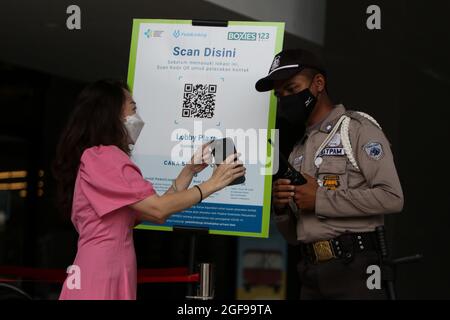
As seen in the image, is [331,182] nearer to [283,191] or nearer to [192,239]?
[283,191]

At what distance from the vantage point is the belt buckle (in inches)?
131

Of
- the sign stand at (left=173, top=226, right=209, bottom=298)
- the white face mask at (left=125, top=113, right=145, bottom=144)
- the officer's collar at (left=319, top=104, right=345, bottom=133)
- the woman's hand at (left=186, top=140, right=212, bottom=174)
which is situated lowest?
the sign stand at (left=173, top=226, right=209, bottom=298)

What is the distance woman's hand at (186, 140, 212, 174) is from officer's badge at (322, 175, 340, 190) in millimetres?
490

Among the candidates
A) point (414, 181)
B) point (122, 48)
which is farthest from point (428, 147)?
point (122, 48)

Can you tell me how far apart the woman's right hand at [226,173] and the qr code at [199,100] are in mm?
452

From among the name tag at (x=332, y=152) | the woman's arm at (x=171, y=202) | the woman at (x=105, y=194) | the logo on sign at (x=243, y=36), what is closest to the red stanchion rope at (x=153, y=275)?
the woman at (x=105, y=194)

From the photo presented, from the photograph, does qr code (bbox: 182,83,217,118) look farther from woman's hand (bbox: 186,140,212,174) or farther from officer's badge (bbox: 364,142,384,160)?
officer's badge (bbox: 364,142,384,160)

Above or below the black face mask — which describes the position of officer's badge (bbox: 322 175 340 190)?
below

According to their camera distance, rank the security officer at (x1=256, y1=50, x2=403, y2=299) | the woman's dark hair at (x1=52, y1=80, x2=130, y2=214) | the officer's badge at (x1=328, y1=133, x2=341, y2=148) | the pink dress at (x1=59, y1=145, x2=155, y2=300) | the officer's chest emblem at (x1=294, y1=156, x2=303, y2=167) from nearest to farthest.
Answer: the pink dress at (x1=59, y1=145, x2=155, y2=300) → the woman's dark hair at (x1=52, y1=80, x2=130, y2=214) → the security officer at (x1=256, y1=50, x2=403, y2=299) → the officer's badge at (x1=328, y1=133, x2=341, y2=148) → the officer's chest emblem at (x1=294, y1=156, x2=303, y2=167)

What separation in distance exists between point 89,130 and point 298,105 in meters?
0.92

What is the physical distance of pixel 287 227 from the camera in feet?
11.7

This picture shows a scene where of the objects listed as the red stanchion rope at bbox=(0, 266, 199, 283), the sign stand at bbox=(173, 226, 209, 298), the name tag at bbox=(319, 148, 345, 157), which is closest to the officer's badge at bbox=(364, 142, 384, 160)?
the name tag at bbox=(319, 148, 345, 157)

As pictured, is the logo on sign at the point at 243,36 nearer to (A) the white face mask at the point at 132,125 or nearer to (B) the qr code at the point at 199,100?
(B) the qr code at the point at 199,100

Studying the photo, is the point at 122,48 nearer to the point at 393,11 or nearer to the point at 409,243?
the point at 393,11
